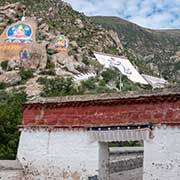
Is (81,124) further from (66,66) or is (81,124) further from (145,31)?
(145,31)

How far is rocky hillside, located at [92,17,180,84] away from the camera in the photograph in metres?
122

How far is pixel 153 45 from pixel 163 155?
144 m

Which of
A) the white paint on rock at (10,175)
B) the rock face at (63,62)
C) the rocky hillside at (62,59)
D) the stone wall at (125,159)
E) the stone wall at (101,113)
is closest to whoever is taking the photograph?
the stone wall at (101,113)

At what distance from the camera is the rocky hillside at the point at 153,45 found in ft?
399

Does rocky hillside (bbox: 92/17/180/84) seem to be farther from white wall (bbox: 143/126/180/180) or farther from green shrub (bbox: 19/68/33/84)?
A: white wall (bbox: 143/126/180/180)

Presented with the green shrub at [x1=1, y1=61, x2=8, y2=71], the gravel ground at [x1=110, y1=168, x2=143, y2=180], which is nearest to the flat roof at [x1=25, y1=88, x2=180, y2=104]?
the gravel ground at [x1=110, y1=168, x2=143, y2=180]

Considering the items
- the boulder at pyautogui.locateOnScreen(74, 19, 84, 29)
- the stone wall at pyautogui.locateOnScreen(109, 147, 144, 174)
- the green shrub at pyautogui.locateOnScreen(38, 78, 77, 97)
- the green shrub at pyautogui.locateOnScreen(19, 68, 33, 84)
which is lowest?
the stone wall at pyautogui.locateOnScreen(109, 147, 144, 174)

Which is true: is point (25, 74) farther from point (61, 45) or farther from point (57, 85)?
point (61, 45)

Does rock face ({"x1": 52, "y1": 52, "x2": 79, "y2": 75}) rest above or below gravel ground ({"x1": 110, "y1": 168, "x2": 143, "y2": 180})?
above

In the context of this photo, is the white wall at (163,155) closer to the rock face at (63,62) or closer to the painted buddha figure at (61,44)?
the rock face at (63,62)

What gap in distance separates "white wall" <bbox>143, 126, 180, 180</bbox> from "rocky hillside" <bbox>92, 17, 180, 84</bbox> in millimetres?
93953

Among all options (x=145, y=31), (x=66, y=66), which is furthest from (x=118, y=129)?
(x=145, y=31)

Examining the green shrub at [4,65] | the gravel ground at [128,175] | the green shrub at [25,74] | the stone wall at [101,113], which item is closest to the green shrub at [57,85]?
the green shrub at [25,74]

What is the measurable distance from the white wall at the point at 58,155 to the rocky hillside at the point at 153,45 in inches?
3647
